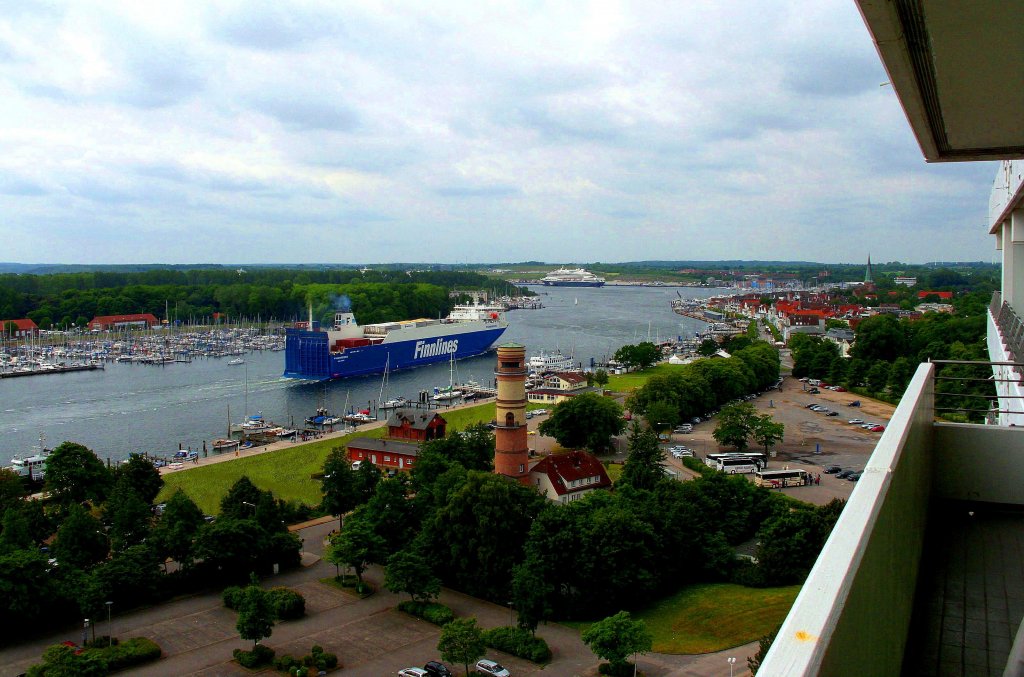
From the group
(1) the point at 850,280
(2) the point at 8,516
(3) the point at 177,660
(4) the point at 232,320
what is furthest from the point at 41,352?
(1) the point at 850,280

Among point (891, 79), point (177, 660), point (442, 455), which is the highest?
point (891, 79)

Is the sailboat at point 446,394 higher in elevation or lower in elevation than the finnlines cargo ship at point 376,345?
lower

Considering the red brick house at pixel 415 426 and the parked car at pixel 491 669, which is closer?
the parked car at pixel 491 669

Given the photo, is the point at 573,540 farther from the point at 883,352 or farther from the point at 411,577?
the point at 883,352

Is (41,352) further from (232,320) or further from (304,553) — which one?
(304,553)

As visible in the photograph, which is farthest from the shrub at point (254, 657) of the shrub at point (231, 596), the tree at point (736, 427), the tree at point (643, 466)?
the tree at point (736, 427)

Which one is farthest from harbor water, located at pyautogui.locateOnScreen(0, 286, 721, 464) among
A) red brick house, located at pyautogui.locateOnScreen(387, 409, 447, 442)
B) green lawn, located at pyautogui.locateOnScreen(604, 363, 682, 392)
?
red brick house, located at pyautogui.locateOnScreen(387, 409, 447, 442)

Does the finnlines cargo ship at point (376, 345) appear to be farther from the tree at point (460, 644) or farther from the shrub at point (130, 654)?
the tree at point (460, 644)
